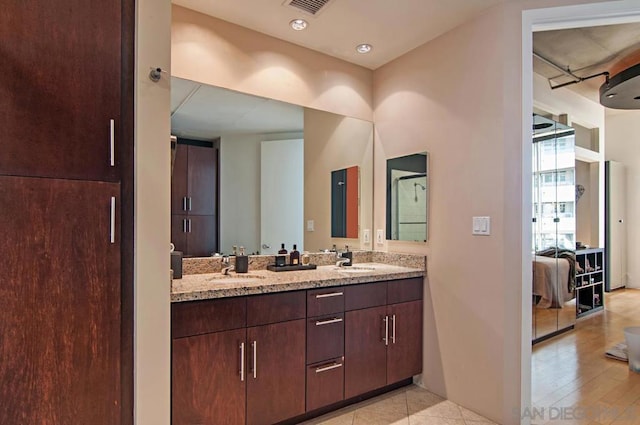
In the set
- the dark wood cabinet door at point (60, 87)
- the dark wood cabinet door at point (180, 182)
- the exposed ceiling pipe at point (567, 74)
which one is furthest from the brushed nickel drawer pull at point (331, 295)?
the exposed ceiling pipe at point (567, 74)

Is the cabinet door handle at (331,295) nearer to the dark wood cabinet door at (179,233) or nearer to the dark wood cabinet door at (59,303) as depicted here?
the dark wood cabinet door at (179,233)

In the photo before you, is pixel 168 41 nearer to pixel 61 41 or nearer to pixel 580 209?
pixel 61 41

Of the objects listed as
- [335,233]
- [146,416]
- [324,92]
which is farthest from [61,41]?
[335,233]

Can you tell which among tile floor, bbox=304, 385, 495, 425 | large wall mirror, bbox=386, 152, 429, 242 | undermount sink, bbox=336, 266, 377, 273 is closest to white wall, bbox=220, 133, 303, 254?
undermount sink, bbox=336, 266, 377, 273

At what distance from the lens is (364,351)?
7.71 feet

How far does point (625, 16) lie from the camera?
197 centimetres

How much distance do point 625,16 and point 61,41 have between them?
2.74 metres

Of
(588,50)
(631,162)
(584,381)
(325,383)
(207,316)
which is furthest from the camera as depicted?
(631,162)

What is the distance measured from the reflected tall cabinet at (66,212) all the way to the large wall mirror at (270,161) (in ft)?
3.04

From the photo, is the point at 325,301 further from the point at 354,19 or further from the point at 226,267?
the point at 354,19

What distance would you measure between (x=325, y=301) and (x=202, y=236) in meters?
0.92

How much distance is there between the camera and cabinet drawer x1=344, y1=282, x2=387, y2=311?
2.28m

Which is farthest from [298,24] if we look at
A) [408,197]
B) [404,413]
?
[404,413]

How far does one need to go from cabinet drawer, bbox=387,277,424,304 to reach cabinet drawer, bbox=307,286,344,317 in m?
0.43
